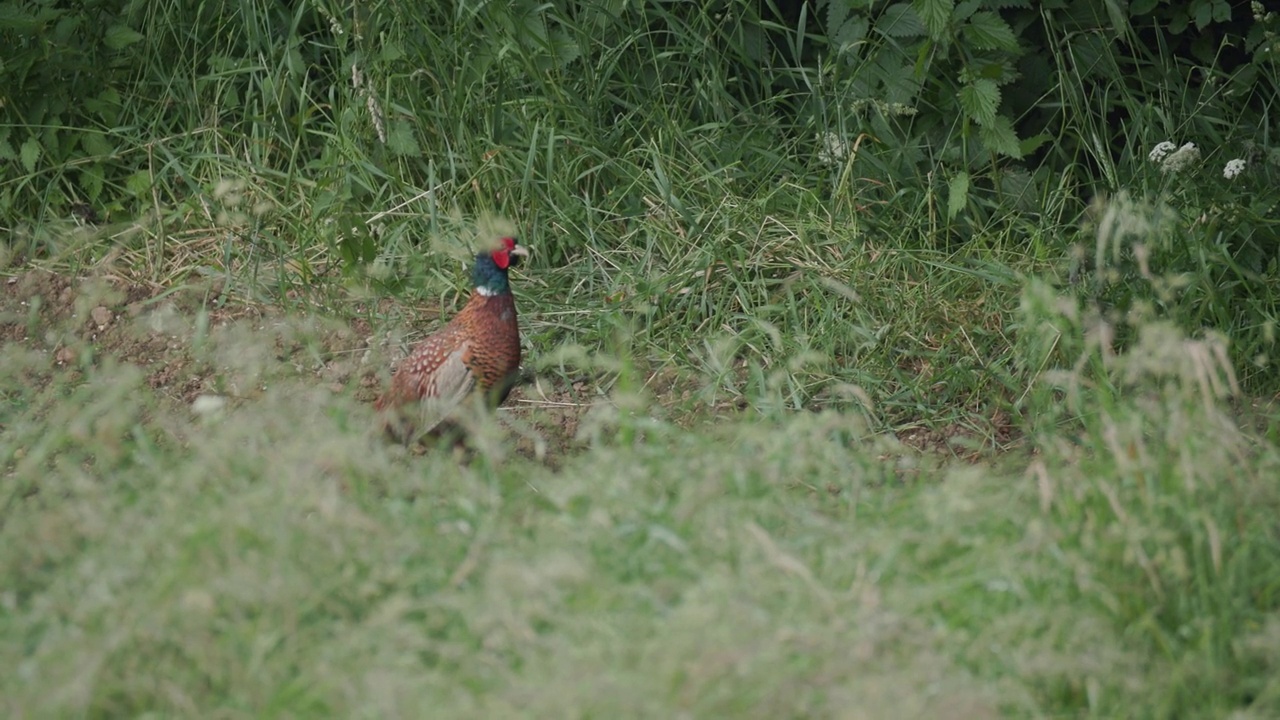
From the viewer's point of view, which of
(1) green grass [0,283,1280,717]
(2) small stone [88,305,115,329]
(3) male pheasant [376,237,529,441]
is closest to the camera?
(1) green grass [0,283,1280,717]

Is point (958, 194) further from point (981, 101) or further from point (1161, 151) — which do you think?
point (1161, 151)

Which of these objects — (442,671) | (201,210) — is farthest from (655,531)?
(201,210)

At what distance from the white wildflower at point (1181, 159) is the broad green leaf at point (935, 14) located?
815mm

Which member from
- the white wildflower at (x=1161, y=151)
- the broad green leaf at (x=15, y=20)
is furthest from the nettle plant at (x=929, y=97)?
the broad green leaf at (x=15, y=20)

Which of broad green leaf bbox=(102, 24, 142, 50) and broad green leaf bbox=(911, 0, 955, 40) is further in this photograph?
broad green leaf bbox=(102, 24, 142, 50)

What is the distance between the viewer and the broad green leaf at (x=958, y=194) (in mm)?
4930

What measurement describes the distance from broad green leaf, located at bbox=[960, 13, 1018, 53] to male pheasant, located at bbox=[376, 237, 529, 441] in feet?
5.54

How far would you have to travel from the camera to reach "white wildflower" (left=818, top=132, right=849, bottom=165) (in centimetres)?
524

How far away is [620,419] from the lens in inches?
126

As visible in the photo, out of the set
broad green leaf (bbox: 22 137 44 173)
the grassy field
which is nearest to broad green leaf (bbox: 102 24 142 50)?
the grassy field

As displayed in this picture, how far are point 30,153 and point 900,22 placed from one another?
3.15 metres

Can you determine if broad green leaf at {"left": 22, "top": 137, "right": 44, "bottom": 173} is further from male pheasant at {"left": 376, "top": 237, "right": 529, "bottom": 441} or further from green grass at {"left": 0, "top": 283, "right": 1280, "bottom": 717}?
green grass at {"left": 0, "top": 283, "right": 1280, "bottom": 717}

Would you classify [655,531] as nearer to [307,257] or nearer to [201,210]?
[307,257]

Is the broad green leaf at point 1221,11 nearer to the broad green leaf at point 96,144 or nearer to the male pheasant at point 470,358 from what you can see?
the male pheasant at point 470,358
